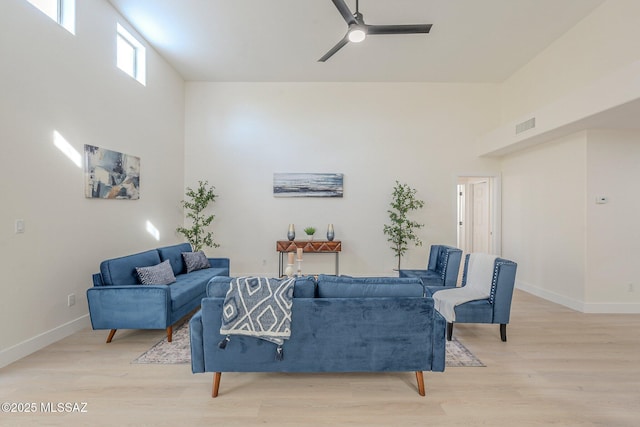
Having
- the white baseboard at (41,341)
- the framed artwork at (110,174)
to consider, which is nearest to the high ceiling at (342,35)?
the framed artwork at (110,174)

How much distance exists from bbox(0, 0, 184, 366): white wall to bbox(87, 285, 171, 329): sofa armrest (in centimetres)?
54

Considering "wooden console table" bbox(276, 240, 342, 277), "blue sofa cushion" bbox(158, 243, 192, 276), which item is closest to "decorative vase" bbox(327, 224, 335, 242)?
"wooden console table" bbox(276, 240, 342, 277)

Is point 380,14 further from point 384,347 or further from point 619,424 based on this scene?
point 619,424

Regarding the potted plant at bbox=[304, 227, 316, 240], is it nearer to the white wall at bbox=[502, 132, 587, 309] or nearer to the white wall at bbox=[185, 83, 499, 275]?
the white wall at bbox=[185, 83, 499, 275]

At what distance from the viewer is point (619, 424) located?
191 cm

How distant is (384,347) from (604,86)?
12.2 ft

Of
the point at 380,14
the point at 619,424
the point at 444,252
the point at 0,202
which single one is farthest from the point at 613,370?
the point at 0,202

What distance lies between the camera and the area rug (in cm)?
268

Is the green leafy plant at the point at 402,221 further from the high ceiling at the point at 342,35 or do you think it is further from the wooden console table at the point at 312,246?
the high ceiling at the point at 342,35

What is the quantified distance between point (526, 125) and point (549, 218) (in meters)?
1.48

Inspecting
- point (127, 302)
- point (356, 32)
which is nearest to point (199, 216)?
point (127, 302)

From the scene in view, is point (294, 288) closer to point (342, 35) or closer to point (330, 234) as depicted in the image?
point (330, 234)

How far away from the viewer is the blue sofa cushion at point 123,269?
10.1ft

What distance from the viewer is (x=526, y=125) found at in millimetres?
4469
